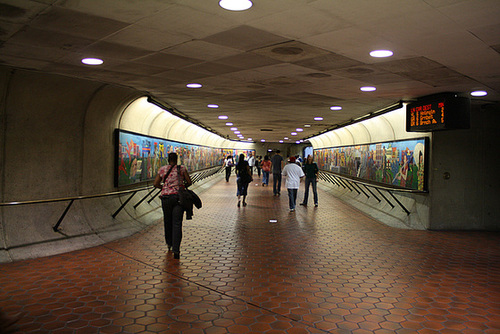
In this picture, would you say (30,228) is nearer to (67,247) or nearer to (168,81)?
(67,247)

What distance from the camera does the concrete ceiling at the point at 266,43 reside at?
3598 mm

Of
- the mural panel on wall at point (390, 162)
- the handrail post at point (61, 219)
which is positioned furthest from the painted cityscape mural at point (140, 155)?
the mural panel on wall at point (390, 162)

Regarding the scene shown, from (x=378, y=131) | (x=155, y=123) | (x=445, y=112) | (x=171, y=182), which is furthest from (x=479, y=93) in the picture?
(x=155, y=123)

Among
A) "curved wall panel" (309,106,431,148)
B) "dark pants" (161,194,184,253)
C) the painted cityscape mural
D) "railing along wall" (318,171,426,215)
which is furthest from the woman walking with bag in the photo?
"curved wall panel" (309,106,431,148)

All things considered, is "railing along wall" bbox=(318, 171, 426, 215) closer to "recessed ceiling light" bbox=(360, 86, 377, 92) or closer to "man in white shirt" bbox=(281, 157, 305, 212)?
"man in white shirt" bbox=(281, 157, 305, 212)

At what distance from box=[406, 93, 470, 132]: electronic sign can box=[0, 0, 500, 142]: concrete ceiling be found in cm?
31

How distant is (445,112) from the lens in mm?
7887

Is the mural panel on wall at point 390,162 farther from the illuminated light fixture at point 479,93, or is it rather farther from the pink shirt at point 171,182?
the pink shirt at point 171,182

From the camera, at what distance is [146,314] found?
4.20 meters

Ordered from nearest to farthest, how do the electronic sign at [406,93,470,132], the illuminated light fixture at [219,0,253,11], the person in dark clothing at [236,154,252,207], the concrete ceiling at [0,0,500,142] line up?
the illuminated light fixture at [219,0,253,11] → the concrete ceiling at [0,0,500,142] → the electronic sign at [406,93,470,132] → the person in dark clothing at [236,154,252,207]

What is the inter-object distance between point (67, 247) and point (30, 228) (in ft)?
2.20

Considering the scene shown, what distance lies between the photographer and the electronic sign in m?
7.90

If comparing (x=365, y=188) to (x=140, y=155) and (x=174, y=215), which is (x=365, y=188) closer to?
(x=140, y=155)

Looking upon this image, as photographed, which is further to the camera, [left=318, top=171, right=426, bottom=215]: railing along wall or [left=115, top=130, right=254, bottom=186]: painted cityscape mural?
[left=318, top=171, right=426, bottom=215]: railing along wall
